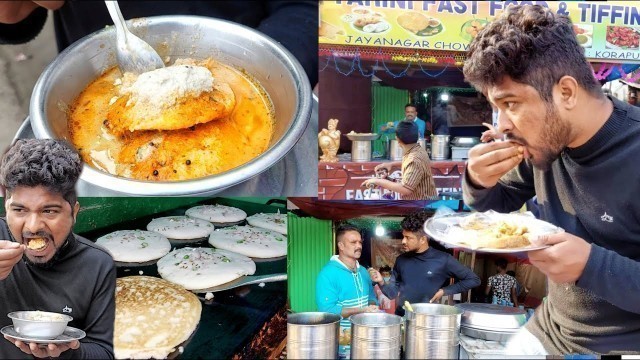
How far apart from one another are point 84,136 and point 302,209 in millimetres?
1093

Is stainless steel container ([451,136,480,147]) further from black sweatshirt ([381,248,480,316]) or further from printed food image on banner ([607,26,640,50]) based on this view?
printed food image on banner ([607,26,640,50])

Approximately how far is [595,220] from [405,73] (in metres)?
1.14

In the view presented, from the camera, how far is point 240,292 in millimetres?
2938

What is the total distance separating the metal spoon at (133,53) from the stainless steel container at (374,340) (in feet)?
5.23

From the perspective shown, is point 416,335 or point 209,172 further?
point 416,335

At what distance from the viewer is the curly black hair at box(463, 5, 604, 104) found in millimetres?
2578

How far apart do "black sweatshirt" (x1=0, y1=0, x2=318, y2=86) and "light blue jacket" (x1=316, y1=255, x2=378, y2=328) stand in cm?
97

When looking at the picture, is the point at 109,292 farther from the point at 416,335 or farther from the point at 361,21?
the point at 361,21

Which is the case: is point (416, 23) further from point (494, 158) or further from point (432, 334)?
point (432, 334)

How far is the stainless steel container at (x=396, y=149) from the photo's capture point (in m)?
2.98

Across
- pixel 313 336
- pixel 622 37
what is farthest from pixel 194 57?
pixel 622 37

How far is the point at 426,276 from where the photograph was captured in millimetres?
3008

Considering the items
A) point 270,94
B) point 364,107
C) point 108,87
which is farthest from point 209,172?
point 364,107

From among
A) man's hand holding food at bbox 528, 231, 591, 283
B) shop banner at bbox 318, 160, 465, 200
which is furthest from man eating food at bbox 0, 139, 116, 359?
man's hand holding food at bbox 528, 231, 591, 283
